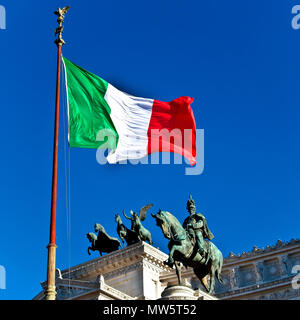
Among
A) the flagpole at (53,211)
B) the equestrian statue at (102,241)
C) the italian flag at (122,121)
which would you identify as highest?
the equestrian statue at (102,241)

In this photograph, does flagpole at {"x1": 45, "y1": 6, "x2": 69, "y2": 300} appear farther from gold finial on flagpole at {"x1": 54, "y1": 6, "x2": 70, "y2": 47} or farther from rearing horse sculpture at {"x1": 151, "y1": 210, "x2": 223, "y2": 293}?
rearing horse sculpture at {"x1": 151, "y1": 210, "x2": 223, "y2": 293}

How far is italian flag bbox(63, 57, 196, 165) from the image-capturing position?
63.4ft

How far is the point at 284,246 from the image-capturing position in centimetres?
4928

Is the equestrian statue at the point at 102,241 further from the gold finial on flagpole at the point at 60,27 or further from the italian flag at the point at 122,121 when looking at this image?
the gold finial on flagpole at the point at 60,27

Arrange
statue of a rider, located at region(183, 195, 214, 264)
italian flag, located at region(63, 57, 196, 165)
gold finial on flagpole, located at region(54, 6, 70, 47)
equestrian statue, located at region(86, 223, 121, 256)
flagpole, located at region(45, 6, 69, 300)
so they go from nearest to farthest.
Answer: flagpole, located at region(45, 6, 69, 300)
gold finial on flagpole, located at region(54, 6, 70, 47)
italian flag, located at region(63, 57, 196, 165)
statue of a rider, located at region(183, 195, 214, 264)
equestrian statue, located at region(86, 223, 121, 256)

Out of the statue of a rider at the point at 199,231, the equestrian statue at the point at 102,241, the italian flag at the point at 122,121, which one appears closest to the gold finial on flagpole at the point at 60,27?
the italian flag at the point at 122,121

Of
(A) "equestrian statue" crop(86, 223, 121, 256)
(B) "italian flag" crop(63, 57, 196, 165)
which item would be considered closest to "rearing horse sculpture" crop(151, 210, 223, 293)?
(B) "italian flag" crop(63, 57, 196, 165)

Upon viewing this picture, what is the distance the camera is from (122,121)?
20.9 m

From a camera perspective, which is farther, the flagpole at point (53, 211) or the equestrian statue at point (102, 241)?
the equestrian statue at point (102, 241)

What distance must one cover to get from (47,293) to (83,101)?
6.61 m

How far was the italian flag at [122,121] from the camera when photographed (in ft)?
63.4

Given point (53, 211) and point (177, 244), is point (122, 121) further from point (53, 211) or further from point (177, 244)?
point (177, 244)

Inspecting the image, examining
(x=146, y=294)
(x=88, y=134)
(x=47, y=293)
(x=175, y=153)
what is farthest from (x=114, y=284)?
(x=47, y=293)

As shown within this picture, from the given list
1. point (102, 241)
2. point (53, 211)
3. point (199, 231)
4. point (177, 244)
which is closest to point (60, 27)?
point (53, 211)
